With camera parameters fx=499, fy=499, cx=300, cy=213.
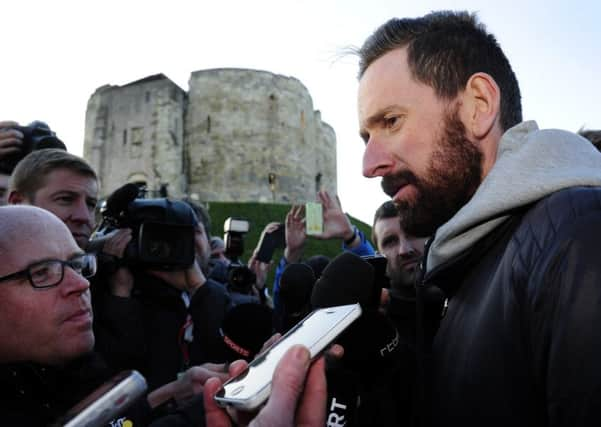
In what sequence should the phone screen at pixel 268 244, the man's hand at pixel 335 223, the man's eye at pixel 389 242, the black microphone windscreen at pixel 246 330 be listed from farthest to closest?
the phone screen at pixel 268 244, the man's hand at pixel 335 223, the man's eye at pixel 389 242, the black microphone windscreen at pixel 246 330

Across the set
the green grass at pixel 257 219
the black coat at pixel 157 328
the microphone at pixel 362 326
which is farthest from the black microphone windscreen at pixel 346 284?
the green grass at pixel 257 219

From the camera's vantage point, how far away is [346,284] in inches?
54.4

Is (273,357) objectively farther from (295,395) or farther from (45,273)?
(45,273)

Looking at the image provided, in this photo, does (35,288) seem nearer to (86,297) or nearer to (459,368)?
(86,297)

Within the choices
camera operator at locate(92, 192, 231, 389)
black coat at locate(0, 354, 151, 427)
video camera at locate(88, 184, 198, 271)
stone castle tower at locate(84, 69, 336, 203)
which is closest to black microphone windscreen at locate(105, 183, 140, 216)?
video camera at locate(88, 184, 198, 271)

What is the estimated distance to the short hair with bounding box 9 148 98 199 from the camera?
2.46 m

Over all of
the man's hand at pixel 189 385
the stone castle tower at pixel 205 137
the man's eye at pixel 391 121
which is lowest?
the man's hand at pixel 189 385

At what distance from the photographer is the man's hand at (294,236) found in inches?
159

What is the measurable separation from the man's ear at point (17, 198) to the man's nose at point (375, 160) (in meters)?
1.87

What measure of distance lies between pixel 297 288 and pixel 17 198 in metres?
1.46

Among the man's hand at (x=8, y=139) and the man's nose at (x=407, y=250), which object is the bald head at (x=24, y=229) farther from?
the man's nose at (x=407, y=250)

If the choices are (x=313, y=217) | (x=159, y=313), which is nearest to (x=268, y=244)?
(x=313, y=217)

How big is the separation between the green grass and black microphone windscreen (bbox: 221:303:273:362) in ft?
50.9

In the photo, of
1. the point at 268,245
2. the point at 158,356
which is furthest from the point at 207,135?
the point at 158,356
